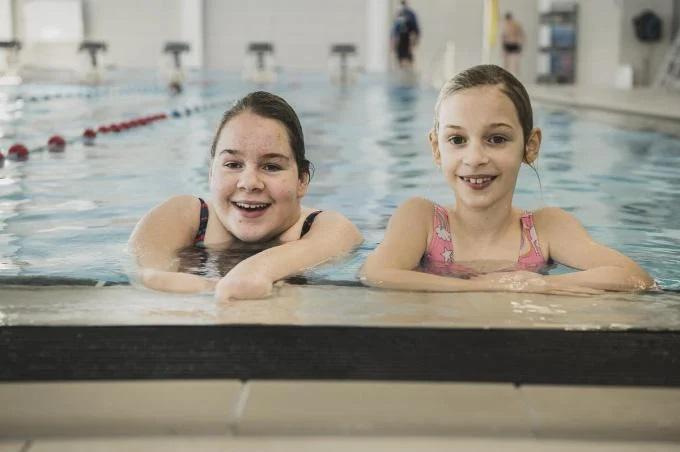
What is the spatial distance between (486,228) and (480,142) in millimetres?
383

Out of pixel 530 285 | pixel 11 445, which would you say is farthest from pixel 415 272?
pixel 11 445

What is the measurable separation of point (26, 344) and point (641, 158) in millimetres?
6102

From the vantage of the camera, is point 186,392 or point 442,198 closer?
point 186,392

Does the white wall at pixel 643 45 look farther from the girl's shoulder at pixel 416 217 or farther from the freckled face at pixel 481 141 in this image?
the freckled face at pixel 481 141

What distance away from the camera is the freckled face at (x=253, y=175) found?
290cm

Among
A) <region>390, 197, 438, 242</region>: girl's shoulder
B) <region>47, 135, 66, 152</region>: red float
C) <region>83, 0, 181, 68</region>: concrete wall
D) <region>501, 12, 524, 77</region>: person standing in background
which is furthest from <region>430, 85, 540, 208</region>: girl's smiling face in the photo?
Result: <region>83, 0, 181, 68</region>: concrete wall

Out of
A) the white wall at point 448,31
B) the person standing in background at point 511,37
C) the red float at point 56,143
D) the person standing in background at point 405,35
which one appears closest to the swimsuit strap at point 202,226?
the red float at point 56,143

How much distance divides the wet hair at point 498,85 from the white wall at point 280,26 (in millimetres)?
27038

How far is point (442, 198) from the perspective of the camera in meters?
5.24

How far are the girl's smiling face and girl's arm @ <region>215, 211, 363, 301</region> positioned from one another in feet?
1.79

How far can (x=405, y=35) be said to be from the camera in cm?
2142

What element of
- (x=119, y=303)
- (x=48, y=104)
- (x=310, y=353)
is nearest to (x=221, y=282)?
(x=119, y=303)

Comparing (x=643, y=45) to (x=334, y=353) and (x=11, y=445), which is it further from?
(x=11, y=445)

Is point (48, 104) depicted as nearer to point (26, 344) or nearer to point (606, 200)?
point (606, 200)
